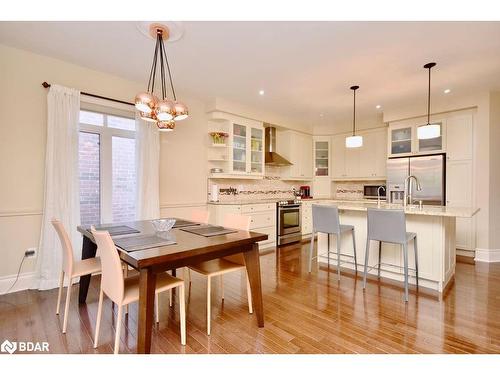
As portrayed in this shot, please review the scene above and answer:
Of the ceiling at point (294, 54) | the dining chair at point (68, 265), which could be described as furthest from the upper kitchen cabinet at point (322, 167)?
the dining chair at point (68, 265)

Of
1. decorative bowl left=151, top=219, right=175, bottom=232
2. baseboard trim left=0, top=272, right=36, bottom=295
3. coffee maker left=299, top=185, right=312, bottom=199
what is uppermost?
coffee maker left=299, top=185, right=312, bottom=199

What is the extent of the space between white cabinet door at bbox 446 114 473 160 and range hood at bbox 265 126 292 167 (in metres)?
2.87

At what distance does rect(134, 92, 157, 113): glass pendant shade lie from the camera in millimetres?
2035

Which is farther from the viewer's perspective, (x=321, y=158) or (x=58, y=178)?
(x=321, y=158)

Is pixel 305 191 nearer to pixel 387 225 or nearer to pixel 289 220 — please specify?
pixel 289 220

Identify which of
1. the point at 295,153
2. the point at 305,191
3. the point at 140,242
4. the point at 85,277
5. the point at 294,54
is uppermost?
the point at 294,54

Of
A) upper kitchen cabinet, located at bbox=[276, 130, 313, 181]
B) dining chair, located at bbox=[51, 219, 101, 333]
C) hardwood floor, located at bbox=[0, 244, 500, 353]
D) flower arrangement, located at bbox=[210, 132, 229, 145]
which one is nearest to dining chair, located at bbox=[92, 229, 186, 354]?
hardwood floor, located at bbox=[0, 244, 500, 353]

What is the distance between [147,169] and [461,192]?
16.4 ft

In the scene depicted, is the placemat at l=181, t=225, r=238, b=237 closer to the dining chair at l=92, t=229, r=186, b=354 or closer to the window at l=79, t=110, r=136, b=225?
the dining chair at l=92, t=229, r=186, b=354

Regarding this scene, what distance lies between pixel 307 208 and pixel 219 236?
149 inches

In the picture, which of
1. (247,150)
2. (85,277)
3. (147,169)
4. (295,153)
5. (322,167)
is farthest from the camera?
(322,167)

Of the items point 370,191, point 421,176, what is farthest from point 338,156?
point 421,176

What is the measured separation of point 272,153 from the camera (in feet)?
18.4
